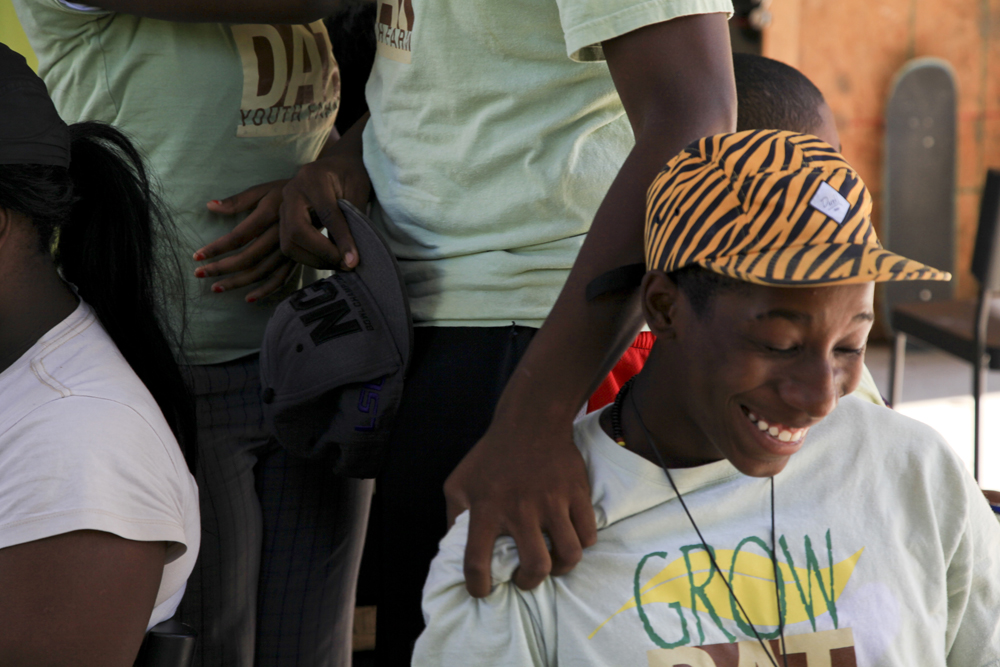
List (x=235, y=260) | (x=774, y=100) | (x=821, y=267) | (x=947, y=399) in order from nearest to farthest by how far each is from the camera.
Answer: (x=821, y=267), (x=235, y=260), (x=774, y=100), (x=947, y=399)

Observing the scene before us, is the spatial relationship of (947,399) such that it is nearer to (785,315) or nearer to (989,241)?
(989,241)

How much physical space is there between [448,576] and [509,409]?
0.59 ft

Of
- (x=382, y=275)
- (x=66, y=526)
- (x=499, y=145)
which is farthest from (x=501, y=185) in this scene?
(x=66, y=526)

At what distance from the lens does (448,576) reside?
100 cm

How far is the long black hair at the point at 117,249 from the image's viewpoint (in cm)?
134

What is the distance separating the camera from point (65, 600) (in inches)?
42.8

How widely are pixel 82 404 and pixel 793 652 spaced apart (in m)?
0.84

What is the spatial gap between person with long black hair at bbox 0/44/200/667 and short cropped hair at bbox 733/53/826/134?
975 mm

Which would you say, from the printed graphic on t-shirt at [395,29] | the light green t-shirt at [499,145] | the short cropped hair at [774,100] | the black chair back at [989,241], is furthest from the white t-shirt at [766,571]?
the black chair back at [989,241]

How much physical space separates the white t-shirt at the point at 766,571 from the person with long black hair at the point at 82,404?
1.21 ft

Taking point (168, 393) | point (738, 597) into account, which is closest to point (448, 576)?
point (738, 597)

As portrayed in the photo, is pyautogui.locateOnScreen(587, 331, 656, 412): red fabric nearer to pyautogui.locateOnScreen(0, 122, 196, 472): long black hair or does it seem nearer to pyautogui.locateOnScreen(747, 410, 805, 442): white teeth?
pyautogui.locateOnScreen(747, 410, 805, 442): white teeth

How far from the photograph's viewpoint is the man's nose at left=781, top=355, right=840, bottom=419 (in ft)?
3.11

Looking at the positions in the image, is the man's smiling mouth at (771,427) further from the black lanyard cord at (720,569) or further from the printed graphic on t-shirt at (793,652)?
the printed graphic on t-shirt at (793,652)
